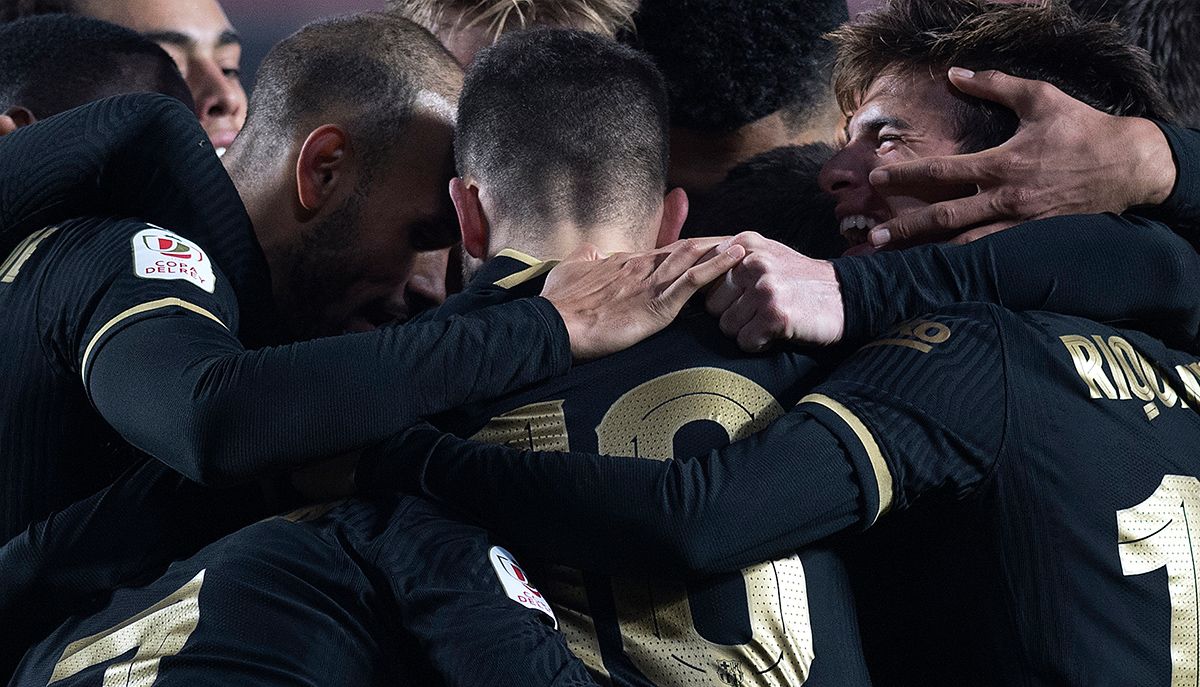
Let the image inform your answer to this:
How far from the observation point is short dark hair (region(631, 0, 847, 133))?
9.01 ft

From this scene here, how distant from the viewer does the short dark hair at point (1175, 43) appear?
2.28 m

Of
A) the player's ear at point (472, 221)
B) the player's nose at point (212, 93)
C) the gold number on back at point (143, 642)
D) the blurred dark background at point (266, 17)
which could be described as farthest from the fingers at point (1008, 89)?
the blurred dark background at point (266, 17)

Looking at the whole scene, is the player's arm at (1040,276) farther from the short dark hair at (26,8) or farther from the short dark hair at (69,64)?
the short dark hair at (26,8)

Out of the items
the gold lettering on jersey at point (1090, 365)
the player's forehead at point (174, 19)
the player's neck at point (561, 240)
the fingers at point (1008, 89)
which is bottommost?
the player's forehead at point (174, 19)

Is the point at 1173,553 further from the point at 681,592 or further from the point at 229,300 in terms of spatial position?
the point at 229,300

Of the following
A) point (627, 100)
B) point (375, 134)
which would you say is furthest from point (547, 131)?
point (375, 134)

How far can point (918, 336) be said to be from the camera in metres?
1.59

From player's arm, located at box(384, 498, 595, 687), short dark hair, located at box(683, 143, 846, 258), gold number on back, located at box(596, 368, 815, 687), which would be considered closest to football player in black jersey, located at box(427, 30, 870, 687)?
gold number on back, located at box(596, 368, 815, 687)

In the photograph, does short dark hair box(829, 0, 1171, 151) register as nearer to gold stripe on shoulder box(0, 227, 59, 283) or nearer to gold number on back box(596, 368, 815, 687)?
gold number on back box(596, 368, 815, 687)

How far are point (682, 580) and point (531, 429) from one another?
27 centimetres

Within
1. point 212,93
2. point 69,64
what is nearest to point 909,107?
point 69,64

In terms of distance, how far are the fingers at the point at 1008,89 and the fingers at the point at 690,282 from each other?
0.54 m

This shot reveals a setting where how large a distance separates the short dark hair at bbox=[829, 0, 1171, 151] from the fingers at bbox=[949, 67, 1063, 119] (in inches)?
1.3

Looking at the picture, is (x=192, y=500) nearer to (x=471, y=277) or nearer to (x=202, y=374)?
(x=202, y=374)
